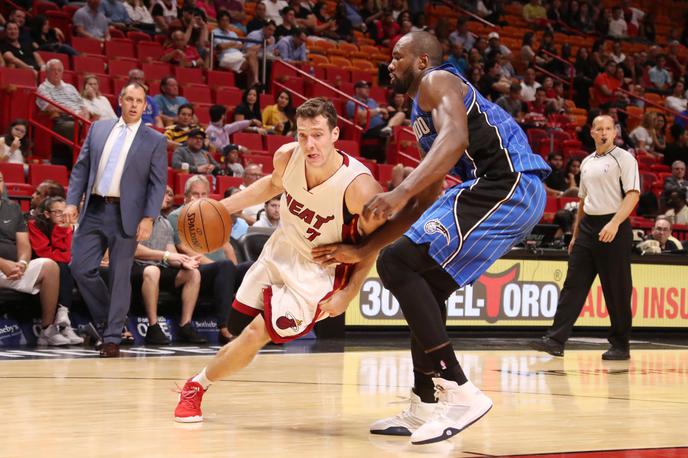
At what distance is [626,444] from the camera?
13.6 ft

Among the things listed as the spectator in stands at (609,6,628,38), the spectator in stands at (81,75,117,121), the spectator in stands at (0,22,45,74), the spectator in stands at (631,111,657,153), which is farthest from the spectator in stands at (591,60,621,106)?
the spectator in stands at (0,22,45,74)

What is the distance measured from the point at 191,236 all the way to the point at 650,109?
16.8m

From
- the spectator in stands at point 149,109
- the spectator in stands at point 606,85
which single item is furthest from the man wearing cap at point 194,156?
the spectator in stands at point 606,85

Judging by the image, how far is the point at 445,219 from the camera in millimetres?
4117

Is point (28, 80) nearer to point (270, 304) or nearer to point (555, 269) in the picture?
point (555, 269)

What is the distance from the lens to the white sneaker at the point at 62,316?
8180 millimetres

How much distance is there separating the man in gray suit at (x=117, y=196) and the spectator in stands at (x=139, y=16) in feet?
25.0

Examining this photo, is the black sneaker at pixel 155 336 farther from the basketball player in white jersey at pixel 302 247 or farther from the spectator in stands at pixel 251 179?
the basketball player in white jersey at pixel 302 247

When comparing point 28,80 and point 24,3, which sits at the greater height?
point 24,3

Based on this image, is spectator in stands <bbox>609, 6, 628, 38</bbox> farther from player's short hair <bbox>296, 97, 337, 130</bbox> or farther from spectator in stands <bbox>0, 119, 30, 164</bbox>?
player's short hair <bbox>296, 97, 337, 130</bbox>

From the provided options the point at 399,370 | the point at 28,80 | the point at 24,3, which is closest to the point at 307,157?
the point at 399,370

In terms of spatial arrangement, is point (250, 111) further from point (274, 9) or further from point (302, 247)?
point (302, 247)

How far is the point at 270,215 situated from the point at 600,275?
325cm

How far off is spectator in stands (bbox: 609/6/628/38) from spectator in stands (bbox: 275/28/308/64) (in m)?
9.29
